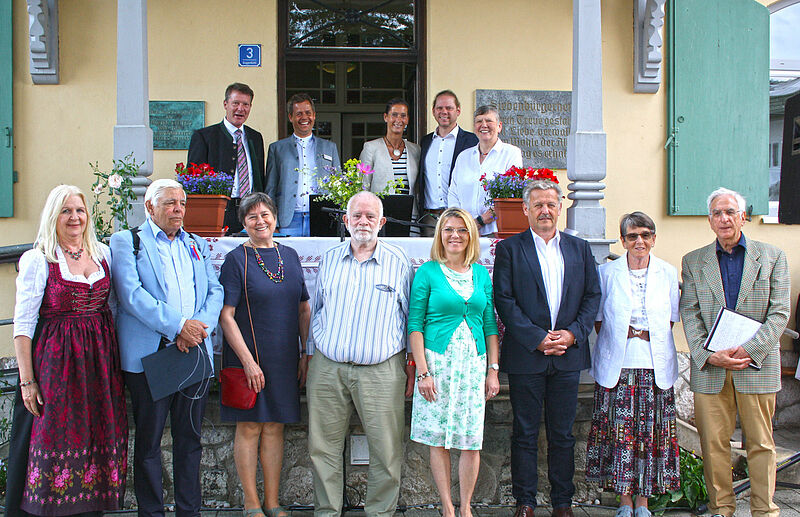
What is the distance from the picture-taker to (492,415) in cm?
394

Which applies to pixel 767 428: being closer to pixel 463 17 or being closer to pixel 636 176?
pixel 636 176

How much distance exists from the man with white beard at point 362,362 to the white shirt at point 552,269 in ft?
2.41

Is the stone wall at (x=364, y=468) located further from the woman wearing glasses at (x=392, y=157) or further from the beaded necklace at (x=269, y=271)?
the woman wearing glasses at (x=392, y=157)

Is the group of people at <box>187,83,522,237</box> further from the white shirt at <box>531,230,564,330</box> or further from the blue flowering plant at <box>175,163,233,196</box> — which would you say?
the white shirt at <box>531,230,564,330</box>

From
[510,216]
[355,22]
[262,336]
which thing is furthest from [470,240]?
[355,22]

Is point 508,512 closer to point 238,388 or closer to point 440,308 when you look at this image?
point 440,308

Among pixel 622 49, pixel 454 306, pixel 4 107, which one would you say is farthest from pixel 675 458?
pixel 4 107

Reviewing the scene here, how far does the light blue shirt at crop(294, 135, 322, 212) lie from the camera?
4.97 metres

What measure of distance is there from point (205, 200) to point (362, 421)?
1575 millimetres

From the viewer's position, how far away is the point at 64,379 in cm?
294

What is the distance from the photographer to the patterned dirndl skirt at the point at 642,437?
348cm

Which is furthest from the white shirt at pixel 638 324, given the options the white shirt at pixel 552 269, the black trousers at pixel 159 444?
the black trousers at pixel 159 444

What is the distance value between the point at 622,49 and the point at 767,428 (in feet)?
11.9

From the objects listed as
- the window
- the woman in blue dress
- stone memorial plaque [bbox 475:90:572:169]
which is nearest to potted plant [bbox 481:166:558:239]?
the woman in blue dress
